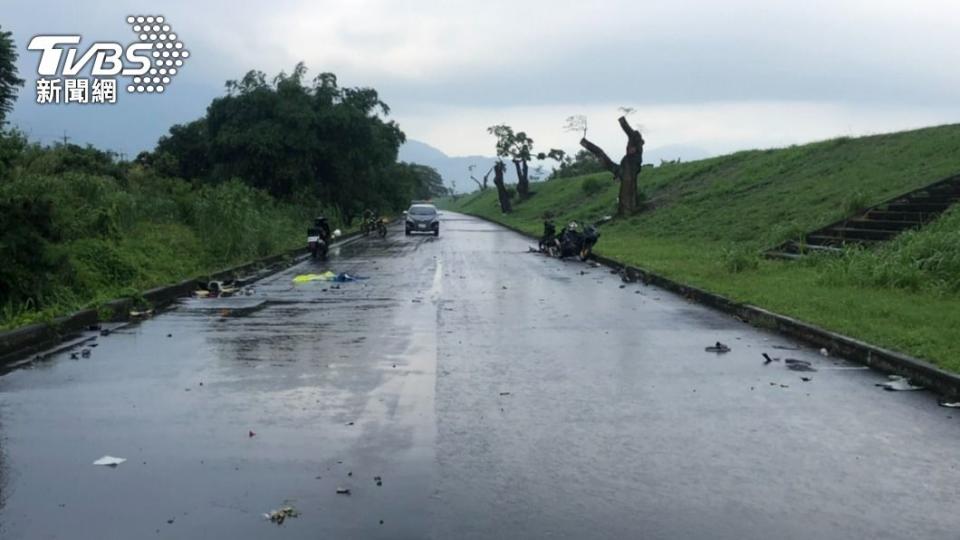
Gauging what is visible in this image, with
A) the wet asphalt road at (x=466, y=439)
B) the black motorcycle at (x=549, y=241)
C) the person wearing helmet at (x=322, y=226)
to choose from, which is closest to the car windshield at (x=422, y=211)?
the black motorcycle at (x=549, y=241)

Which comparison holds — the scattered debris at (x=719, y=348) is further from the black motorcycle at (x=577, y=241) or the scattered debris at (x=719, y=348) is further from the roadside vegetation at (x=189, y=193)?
the black motorcycle at (x=577, y=241)

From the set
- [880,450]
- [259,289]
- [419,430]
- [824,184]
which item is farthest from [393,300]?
[824,184]

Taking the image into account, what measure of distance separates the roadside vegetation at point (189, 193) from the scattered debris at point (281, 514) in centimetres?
768

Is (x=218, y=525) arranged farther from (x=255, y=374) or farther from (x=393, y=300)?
(x=393, y=300)

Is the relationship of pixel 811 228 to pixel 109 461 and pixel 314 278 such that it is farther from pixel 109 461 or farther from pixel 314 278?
pixel 109 461

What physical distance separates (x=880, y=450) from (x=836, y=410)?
1311 mm

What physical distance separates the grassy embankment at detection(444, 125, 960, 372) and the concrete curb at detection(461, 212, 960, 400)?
0.19 metres

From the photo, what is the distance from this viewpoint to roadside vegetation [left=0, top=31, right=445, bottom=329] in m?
13.7

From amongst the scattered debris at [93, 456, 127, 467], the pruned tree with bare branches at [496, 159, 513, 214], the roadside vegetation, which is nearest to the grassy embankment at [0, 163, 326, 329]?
the roadside vegetation

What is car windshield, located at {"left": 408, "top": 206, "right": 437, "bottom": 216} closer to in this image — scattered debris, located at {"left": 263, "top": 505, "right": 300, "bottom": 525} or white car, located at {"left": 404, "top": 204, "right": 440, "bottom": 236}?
white car, located at {"left": 404, "top": 204, "right": 440, "bottom": 236}

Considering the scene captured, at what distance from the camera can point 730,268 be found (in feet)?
66.2

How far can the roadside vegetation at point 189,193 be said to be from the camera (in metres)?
13.7

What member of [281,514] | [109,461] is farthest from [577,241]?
[281,514]

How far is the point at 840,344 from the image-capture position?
35.9ft
